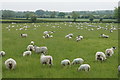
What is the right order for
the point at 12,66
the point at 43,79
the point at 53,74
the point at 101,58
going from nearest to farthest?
the point at 43,79 < the point at 53,74 < the point at 12,66 < the point at 101,58

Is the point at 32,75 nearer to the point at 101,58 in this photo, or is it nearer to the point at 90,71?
the point at 90,71

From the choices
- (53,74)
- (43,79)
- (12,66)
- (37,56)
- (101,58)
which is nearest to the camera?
(43,79)

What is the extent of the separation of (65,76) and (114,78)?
2.60 meters

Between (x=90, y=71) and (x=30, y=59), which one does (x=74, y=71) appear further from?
(x=30, y=59)

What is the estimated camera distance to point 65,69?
13773 mm

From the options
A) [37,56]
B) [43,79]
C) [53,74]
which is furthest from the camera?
[37,56]

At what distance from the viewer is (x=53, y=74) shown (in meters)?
12.7

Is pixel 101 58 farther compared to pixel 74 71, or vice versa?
pixel 101 58

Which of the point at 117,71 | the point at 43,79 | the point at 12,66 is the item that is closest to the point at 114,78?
the point at 117,71

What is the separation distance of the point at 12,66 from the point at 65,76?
3.36 m

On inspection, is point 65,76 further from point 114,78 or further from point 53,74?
point 114,78

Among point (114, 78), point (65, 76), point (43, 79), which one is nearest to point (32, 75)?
point (43, 79)

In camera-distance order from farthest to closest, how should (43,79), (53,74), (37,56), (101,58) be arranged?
(37,56) → (101,58) → (53,74) → (43,79)

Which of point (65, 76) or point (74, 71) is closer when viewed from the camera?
point (65, 76)
